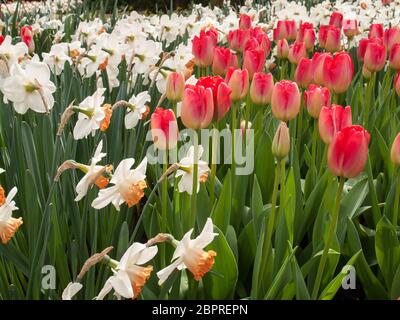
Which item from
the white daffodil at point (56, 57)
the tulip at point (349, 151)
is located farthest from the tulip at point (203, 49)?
the tulip at point (349, 151)

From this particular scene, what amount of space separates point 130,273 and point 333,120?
57 centimetres

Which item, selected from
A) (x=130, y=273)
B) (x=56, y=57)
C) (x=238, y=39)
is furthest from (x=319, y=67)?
(x=130, y=273)

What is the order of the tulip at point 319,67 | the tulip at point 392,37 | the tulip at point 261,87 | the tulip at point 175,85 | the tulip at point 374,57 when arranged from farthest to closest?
the tulip at point 392,37 < the tulip at point 374,57 < the tulip at point 319,67 < the tulip at point 261,87 < the tulip at point 175,85

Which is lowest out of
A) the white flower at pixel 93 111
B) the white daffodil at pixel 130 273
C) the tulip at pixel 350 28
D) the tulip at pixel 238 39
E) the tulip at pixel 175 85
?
the white daffodil at pixel 130 273

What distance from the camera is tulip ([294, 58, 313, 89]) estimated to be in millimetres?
1962

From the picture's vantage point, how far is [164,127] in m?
1.28

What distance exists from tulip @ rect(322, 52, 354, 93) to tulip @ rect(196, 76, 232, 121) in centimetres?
44

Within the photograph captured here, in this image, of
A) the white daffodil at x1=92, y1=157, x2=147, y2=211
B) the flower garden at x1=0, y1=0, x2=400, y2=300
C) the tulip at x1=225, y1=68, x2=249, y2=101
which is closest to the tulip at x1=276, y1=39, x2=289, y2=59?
the flower garden at x1=0, y1=0, x2=400, y2=300

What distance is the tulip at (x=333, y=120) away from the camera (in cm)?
127

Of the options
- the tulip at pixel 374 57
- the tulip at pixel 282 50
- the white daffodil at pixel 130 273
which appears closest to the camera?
the white daffodil at pixel 130 273

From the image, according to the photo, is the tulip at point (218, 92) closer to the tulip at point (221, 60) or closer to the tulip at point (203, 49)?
the tulip at point (221, 60)

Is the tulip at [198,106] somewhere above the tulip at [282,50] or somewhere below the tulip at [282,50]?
below
